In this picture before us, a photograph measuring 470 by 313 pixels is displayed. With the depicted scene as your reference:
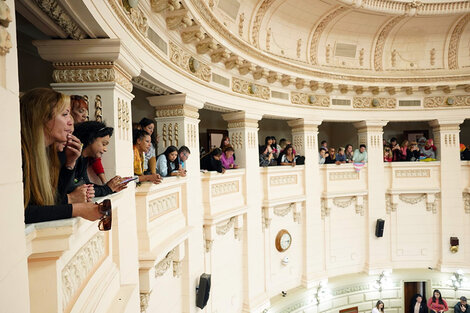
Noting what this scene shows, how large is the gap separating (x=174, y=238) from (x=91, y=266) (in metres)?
2.22

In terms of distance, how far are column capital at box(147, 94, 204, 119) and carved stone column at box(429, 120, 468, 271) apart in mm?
9070

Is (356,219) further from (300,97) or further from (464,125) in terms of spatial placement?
(464,125)

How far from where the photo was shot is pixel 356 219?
10422mm

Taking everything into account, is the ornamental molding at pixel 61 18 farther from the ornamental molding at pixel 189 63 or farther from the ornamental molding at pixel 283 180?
the ornamental molding at pixel 283 180

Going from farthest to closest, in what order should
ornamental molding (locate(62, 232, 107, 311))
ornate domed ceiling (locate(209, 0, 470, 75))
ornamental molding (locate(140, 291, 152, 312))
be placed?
1. ornate domed ceiling (locate(209, 0, 470, 75))
2. ornamental molding (locate(140, 291, 152, 312))
3. ornamental molding (locate(62, 232, 107, 311))

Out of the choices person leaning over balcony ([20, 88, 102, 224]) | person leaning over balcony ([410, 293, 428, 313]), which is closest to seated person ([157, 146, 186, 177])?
person leaning over balcony ([20, 88, 102, 224])

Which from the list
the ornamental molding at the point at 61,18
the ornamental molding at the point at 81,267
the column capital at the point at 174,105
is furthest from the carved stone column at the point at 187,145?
the ornamental molding at the point at 81,267

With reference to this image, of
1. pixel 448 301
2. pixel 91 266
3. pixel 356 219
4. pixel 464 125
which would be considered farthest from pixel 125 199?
pixel 464 125

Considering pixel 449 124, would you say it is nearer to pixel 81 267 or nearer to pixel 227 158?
pixel 227 158

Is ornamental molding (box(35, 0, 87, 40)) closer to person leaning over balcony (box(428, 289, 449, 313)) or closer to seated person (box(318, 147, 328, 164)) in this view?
seated person (box(318, 147, 328, 164))

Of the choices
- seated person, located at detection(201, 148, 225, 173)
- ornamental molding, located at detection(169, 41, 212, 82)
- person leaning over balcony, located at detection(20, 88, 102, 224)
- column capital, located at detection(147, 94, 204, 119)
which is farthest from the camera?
seated person, located at detection(201, 148, 225, 173)

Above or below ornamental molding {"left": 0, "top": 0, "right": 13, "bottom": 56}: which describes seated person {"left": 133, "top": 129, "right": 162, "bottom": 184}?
below

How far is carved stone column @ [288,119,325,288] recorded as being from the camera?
9281mm

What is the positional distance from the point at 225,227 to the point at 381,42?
8181 mm
